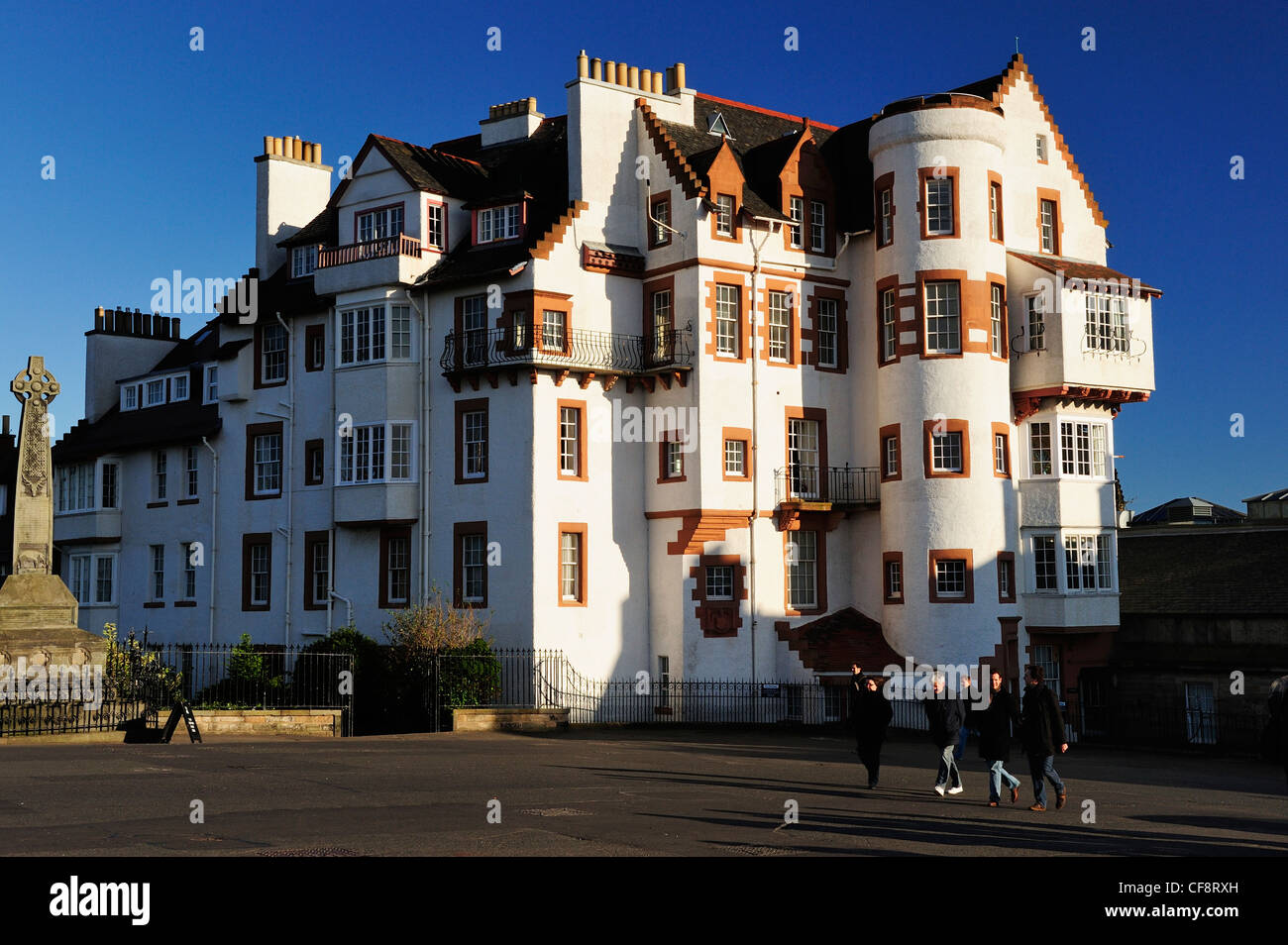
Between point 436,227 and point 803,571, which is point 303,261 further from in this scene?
point 803,571

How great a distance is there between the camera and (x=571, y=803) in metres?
19.7

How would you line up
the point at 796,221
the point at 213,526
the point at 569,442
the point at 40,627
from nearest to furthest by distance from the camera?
the point at 40,627 → the point at 569,442 → the point at 796,221 → the point at 213,526

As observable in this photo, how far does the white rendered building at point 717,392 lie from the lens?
128 ft

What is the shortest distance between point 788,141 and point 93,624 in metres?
30.5

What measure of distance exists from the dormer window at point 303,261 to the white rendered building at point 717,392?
1.97 meters

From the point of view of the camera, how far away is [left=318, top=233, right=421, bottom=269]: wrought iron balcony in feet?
133

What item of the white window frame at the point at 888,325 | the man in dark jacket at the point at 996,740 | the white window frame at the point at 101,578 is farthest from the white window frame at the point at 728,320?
the white window frame at the point at 101,578

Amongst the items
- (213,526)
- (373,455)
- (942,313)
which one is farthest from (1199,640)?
(213,526)

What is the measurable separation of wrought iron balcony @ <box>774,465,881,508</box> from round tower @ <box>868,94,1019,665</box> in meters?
1.12

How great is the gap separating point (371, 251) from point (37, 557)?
614 inches

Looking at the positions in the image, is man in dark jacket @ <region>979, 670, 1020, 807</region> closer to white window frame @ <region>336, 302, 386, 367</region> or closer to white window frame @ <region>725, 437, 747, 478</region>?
white window frame @ <region>725, 437, 747, 478</region>

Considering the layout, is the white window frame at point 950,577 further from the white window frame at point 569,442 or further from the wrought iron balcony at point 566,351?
the white window frame at point 569,442

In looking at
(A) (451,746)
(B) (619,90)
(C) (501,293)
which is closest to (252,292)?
(C) (501,293)
